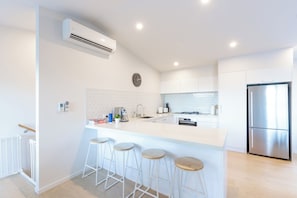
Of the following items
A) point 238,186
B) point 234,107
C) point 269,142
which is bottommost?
point 238,186

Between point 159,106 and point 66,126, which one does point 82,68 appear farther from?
point 159,106

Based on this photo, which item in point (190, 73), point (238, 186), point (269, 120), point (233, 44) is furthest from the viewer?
point (190, 73)

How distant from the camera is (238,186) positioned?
224 centimetres

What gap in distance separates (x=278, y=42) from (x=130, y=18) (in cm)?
296

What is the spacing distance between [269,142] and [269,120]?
494 millimetres

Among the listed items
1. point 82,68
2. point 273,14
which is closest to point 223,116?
point 273,14

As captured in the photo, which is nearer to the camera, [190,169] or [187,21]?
[190,169]

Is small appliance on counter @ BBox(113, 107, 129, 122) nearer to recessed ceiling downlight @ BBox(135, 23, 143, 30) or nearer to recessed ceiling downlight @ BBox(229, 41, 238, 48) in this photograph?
recessed ceiling downlight @ BBox(135, 23, 143, 30)

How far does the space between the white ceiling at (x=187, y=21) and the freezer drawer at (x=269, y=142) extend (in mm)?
1846

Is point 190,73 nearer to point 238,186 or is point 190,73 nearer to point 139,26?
point 139,26

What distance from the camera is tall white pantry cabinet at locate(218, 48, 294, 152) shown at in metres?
3.20

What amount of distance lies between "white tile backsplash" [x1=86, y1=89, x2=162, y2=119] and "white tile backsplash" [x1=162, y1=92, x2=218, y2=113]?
101 centimetres

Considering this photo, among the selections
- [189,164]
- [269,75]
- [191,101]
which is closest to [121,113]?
[189,164]

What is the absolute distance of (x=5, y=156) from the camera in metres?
2.52
